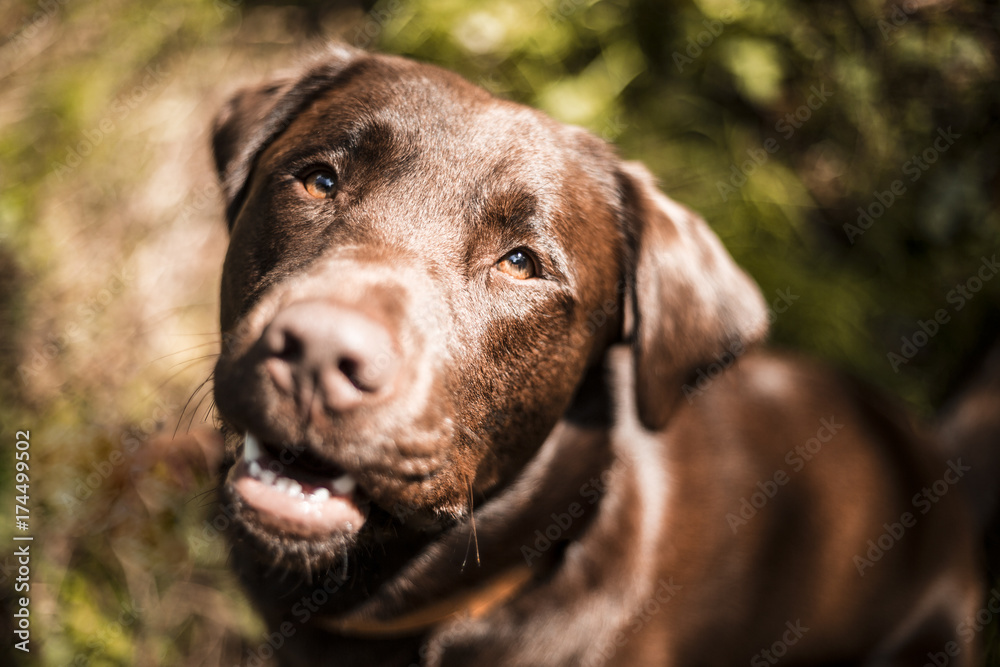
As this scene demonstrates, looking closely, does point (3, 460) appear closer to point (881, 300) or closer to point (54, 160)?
point (54, 160)

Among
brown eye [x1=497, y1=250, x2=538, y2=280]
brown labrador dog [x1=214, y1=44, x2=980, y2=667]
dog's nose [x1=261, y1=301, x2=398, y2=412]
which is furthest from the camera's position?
brown eye [x1=497, y1=250, x2=538, y2=280]

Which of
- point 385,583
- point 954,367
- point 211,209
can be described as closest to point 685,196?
point 954,367

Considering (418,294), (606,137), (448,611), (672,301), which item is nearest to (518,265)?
(418,294)

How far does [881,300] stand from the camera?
4.39 m

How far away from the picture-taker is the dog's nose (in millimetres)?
1369

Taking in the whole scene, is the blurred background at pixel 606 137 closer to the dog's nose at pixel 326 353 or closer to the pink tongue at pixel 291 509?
the pink tongue at pixel 291 509

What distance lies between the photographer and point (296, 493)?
1.64 m

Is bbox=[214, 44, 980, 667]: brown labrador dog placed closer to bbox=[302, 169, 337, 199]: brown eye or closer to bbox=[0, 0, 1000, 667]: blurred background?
bbox=[302, 169, 337, 199]: brown eye

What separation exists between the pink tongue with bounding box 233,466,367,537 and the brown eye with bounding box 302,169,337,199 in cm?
74

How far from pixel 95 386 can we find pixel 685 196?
334 centimetres

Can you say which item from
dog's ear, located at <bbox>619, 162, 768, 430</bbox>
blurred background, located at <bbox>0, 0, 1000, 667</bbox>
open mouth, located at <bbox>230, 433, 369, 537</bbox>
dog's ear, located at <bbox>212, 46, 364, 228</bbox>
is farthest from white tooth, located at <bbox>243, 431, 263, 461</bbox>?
blurred background, located at <bbox>0, 0, 1000, 667</bbox>

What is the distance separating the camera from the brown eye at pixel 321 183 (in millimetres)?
1873

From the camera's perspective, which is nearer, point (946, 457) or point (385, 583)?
point (385, 583)

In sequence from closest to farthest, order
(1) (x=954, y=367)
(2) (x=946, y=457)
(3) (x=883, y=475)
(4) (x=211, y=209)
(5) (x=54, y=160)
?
1. (3) (x=883, y=475)
2. (2) (x=946, y=457)
3. (5) (x=54, y=160)
4. (4) (x=211, y=209)
5. (1) (x=954, y=367)
